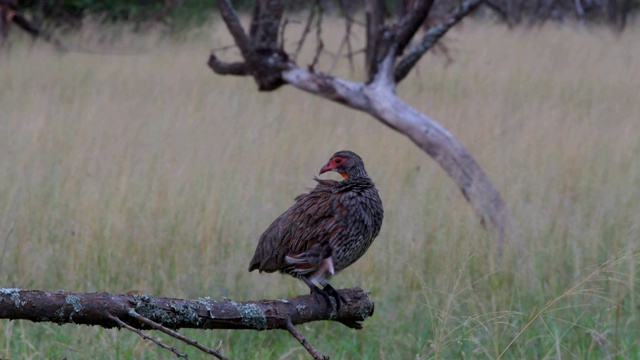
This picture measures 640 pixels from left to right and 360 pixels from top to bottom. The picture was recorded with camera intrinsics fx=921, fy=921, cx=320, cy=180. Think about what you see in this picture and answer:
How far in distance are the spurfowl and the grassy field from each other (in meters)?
0.31

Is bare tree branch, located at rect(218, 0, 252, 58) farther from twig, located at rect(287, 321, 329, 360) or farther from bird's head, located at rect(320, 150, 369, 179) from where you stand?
twig, located at rect(287, 321, 329, 360)

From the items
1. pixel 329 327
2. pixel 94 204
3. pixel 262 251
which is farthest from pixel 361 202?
pixel 94 204

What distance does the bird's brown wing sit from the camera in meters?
2.79

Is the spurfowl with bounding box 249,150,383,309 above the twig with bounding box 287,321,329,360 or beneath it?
above

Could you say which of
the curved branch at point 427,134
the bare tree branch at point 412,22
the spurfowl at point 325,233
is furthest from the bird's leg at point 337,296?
the bare tree branch at point 412,22

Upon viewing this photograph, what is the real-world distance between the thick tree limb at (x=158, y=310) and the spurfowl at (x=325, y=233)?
12 cm

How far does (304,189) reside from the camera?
614 cm

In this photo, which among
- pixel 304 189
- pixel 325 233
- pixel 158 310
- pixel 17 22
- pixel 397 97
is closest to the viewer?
pixel 158 310

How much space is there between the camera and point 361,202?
2.82 meters

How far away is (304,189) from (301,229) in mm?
3304

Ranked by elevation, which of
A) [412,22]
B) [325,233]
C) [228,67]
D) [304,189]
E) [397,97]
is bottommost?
[304,189]

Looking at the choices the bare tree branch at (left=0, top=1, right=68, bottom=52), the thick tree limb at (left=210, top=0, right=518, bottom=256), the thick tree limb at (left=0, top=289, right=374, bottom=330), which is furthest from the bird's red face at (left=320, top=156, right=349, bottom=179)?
the bare tree branch at (left=0, top=1, right=68, bottom=52)

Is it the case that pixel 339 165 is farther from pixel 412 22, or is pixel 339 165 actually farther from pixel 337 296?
pixel 412 22

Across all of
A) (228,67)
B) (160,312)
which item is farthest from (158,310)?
(228,67)
